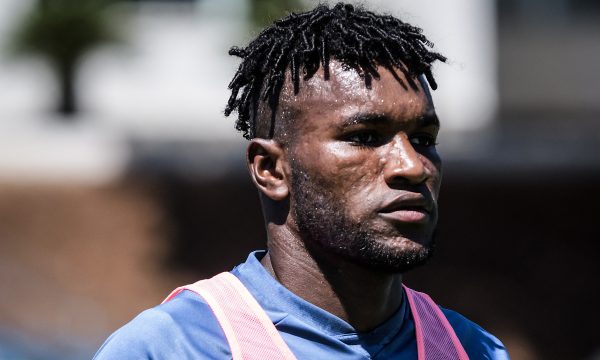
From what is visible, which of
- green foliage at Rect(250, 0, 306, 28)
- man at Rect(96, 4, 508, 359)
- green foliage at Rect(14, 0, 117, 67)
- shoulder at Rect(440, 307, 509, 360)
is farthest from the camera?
green foliage at Rect(14, 0, 117, 67)

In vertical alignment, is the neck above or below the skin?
below

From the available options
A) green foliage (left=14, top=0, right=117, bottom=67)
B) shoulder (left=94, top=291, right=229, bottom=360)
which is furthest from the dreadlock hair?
green foliage (left=14, top=0, right=117, bottom=67)

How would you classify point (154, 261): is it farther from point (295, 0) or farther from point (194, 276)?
point (295, 0)

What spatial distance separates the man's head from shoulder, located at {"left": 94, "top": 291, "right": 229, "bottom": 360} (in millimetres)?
379

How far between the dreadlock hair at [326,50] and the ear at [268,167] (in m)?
0.05

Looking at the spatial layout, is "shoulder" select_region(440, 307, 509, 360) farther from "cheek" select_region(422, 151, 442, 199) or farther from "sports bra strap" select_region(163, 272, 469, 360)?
"cheek" select_region(422, 151, 442, 199)

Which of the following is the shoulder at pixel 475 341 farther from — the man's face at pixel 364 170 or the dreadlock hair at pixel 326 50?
the dreadlock hair at pixel 326 50

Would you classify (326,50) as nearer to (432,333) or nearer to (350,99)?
(350,99)

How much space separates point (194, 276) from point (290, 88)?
7870 millimetres

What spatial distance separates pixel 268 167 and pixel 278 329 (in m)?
0.47

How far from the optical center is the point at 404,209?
10.1ft

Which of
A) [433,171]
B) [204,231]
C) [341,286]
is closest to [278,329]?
[341,286]

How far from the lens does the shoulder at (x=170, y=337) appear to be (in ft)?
9.63

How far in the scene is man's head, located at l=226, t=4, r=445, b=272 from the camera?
3.08 metres
